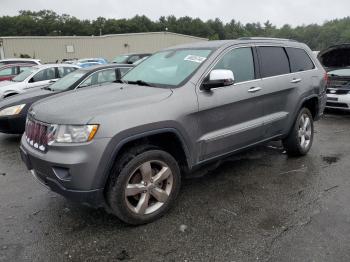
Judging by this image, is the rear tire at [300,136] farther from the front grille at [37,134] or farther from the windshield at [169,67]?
the front grille at [37,134]

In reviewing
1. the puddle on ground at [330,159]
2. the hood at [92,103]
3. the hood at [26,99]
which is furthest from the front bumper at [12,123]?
the puddle on ground at [330,159]

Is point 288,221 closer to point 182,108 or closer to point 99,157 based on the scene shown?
point 182,108

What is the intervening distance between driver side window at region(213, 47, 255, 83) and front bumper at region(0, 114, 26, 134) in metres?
4.16

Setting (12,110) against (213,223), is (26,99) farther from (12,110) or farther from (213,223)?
(213,223)

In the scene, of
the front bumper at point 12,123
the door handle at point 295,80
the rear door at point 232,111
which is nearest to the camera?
the rear door at point 232,111

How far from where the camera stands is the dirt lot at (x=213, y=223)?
2896mm

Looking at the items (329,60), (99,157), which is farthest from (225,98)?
(329,60)

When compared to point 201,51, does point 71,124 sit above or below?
below

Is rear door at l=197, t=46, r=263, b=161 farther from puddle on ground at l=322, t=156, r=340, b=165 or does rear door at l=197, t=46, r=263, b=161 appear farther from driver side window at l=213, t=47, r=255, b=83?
puddle on ground at l=322, t=156, r=340, b=165

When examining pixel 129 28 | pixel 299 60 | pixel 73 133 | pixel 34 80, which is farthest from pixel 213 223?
pixel 129 28

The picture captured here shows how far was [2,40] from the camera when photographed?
3962 cm

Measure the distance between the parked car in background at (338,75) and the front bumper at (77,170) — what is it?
7008 mm

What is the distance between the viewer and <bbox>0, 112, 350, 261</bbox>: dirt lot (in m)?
2.90

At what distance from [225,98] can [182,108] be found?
64 centimetres
